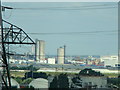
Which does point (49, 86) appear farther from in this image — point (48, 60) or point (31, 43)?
point (48, 60)

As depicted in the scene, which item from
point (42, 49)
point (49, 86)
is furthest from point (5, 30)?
point (42, 49)

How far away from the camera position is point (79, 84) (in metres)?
47.7

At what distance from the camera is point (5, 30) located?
1661 cm

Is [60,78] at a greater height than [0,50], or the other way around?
[0,50]

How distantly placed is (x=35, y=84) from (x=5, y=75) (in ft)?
90.3

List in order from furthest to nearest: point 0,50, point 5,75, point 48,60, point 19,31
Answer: point 48,60, point 19,31, point 5,75, point 0,50

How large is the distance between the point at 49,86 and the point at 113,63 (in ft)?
372

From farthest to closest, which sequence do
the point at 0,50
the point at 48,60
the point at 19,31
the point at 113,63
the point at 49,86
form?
the point at 48,60
the point at 113,63
the point at 49,86
the point at 19,31
the point at 0,50

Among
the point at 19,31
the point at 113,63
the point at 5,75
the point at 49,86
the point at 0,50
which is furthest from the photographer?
the point at 113,63

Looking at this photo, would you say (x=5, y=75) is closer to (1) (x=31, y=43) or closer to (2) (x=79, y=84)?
(1) (x=31, y=43)

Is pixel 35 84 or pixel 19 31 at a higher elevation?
pixel 19 31

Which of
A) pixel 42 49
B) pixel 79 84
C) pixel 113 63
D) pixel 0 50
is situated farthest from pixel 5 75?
pixel 42 49

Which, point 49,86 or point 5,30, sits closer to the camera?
point 5,30

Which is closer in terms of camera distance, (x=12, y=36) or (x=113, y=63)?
(x=12, y=36)
